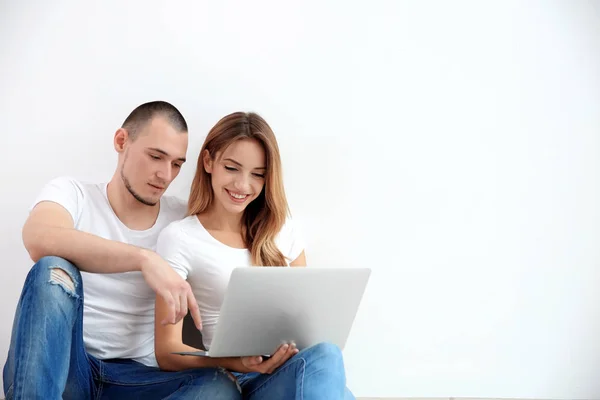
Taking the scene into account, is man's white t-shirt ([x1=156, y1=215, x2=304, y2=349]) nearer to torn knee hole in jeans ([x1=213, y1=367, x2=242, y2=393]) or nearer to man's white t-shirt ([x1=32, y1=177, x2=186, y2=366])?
man's white t-shirt ([x1=32, y1=177, x2=186, y2=366])

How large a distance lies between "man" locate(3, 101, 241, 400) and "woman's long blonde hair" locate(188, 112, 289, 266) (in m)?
0.09

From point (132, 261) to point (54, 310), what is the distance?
0.73ft

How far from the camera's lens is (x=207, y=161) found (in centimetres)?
214

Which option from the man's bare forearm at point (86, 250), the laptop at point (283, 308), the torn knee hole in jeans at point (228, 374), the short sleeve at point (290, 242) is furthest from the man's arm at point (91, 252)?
the short sleeve at point (290, 242)

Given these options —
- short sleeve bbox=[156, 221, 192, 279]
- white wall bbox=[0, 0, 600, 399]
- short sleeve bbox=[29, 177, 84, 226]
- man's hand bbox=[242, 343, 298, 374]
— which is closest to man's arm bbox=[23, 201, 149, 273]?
short sleeve bbox=[29, 177, 84, 226]

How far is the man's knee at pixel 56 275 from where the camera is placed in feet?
5.23

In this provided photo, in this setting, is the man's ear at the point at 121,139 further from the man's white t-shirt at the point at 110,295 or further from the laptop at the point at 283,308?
the laptop at the point at 283,308

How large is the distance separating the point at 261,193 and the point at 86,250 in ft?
2.19

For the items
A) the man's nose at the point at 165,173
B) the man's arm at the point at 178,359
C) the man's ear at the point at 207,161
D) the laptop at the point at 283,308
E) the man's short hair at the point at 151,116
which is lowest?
the man's arm at the point at 178,359

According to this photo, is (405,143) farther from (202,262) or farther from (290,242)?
(202,262)

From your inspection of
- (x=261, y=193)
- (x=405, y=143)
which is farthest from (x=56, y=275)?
(x=405, y=143)

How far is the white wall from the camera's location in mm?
2268

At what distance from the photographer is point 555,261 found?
249cm

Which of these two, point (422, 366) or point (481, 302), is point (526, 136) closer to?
point (481, 302)
